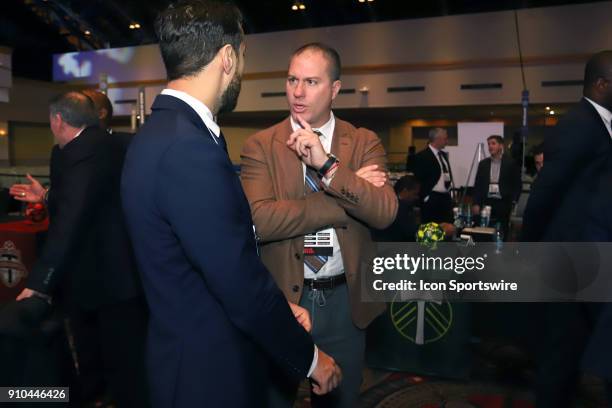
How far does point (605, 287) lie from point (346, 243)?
1.05 m

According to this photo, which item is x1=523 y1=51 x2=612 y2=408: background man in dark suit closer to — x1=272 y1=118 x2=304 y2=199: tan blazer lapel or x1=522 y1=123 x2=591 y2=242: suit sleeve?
x1=522 y1=123 x2=591 y2=242: suit sleeve

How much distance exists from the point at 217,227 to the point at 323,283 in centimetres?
79

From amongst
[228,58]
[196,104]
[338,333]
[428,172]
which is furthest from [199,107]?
[428,172]

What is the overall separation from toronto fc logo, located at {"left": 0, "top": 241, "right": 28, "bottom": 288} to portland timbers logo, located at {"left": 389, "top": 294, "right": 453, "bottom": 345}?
9.23 feet

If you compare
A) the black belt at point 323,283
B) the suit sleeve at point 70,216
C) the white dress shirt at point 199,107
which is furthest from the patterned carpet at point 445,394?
the white dress shirt at point 199,107

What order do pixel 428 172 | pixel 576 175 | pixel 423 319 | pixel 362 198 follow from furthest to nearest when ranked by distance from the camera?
pixel 428 172 → pixel 423 319 → pixel 576 175 → pixel 362 198

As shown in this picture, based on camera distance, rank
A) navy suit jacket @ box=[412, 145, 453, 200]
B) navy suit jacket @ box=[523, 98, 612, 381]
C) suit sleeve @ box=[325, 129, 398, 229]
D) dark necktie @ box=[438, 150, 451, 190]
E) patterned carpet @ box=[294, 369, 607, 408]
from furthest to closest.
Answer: dark necktie @ box=[438, 150, 451, 190] < navy suit jacket @ box=[412, 145, 453, 200] < patterned carpet @ box=[294, 369, 607, 408] < navy suit jacket @ box=[523, 98, 612, 381] < suit sleeve @ box=[325, 129, 398, 229]

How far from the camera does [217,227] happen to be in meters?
0.94

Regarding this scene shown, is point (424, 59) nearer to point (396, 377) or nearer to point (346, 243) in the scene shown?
point (396, 377)

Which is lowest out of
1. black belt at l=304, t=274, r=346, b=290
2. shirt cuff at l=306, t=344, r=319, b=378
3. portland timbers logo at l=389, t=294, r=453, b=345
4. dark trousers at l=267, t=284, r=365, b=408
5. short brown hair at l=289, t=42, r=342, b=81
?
portland timbers logo at l=389, t=294, r=453, b=345

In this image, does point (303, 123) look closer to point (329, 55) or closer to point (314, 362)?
point (329, 55)

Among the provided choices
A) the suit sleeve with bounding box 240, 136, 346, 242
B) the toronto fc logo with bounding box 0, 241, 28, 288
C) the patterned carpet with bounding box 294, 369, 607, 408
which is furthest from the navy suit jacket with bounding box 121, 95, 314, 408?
the toronto fc logo with bounding box 0, 241, 28, 288

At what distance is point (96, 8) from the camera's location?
46.8 feet

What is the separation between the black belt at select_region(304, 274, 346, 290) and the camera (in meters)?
1.66
